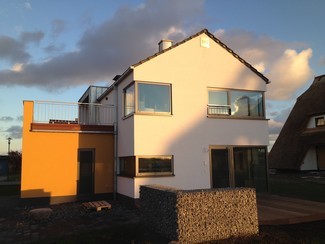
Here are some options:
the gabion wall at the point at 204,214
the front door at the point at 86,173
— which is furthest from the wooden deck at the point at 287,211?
the front door at the point at 86,173

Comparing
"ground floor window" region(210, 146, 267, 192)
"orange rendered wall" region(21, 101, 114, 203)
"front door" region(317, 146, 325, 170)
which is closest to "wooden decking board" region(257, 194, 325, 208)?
"ground floor window" region(210, 146, 267, 192)

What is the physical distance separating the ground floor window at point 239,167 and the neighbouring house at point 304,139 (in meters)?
15.1

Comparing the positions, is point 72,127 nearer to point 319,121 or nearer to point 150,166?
point 150,166

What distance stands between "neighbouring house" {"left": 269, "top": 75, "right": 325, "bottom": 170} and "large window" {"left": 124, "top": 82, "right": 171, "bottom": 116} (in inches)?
752

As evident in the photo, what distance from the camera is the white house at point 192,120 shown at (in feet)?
38.1

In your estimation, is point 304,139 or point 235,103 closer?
point 235,103

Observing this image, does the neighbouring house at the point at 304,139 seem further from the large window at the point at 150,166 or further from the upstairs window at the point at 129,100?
the upstairs window at the point at 129,100

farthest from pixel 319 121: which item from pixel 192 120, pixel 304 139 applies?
pixel 192 120

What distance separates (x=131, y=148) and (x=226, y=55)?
19.3 feet

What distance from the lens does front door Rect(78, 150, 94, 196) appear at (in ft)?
43.3

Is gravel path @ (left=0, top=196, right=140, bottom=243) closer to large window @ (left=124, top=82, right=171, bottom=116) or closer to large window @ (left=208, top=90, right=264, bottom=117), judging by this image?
large window @ (left=124, top=82, right=171, bottom=116)

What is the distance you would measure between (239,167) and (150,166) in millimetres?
3988

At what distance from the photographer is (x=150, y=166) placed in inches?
452

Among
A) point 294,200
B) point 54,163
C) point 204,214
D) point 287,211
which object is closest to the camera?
point 204,214
